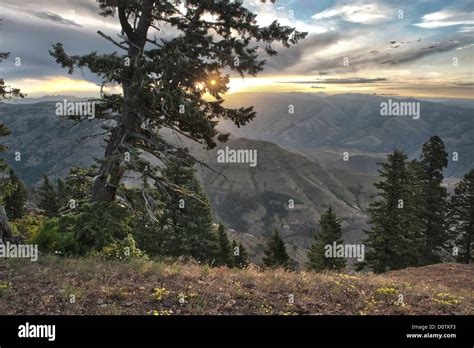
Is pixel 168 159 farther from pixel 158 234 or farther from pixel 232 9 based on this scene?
pixel 158 234

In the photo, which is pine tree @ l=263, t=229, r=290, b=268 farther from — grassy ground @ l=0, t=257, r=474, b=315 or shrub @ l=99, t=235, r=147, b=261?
grassy ground @ l=0, t=257, r=474, b=315

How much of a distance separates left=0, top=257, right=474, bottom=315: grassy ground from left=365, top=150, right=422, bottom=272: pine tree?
2849 cm

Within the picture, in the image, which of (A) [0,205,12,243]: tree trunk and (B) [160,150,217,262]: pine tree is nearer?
(A) [0,205,12,243]: tree trunk

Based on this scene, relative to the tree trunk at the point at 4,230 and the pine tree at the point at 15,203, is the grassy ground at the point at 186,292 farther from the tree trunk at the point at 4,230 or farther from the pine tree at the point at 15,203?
the pine tree at the point at 15,203

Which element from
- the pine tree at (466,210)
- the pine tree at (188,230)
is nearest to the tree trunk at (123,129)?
the pine tree at (188,230)

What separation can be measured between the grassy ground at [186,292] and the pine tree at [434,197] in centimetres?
4148

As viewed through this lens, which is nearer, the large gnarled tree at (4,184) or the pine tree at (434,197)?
the large gnarled tree at (4,184)

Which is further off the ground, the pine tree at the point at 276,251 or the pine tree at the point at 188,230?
the pine tree at the point at 188,230

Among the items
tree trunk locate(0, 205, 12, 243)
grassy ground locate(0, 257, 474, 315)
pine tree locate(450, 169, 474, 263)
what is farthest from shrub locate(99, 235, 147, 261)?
pine tree locate(450, 169, 474, 263)

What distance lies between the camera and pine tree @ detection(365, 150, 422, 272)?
3966cm

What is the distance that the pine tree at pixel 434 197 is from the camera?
49.9 meters
